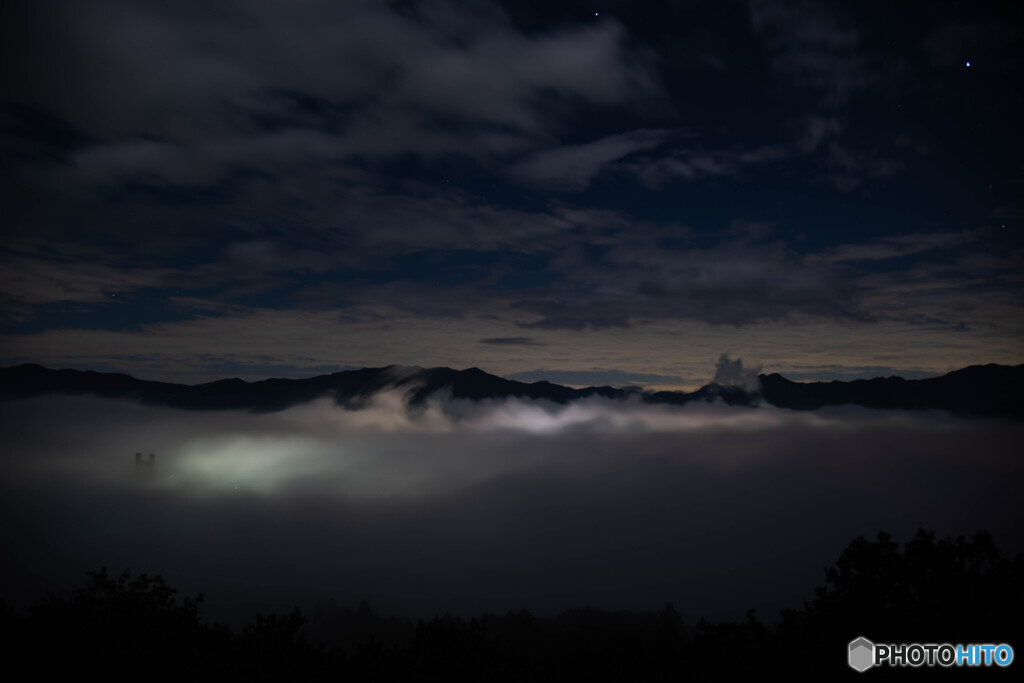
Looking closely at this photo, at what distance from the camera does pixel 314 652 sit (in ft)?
148

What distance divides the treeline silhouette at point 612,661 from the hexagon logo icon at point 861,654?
85 centimetres

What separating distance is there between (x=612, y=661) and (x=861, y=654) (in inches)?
980

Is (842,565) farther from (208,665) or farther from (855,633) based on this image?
(208,665)

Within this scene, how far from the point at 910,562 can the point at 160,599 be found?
6488 cm

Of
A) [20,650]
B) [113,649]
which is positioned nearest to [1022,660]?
[113,649]

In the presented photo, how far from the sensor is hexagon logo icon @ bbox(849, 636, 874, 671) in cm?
2923

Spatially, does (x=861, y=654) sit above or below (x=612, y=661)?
above

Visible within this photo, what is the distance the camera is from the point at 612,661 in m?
48.4

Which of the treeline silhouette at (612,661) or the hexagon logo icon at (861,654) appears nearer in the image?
the hexagon logo icon at (861,654)

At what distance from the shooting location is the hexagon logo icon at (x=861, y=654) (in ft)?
95.9

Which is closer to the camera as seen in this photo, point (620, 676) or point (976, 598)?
point (976, 598)

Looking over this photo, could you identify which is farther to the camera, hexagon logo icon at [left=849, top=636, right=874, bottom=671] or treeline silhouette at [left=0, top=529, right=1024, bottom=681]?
treeline silhouette at [left=0, top=529, right=1024, bottom=681]

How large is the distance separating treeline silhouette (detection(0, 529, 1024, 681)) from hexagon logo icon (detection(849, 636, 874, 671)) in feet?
2.78

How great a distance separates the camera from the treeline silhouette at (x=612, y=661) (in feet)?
105
